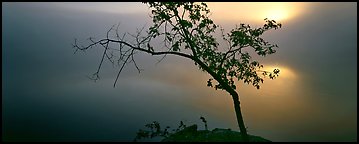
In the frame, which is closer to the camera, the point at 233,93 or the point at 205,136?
the point at 233,93

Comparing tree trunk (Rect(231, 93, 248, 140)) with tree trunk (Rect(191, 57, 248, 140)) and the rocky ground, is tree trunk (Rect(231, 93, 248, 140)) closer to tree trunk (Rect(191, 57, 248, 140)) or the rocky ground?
tree trunk (Rect(191, 57, 248, 140))

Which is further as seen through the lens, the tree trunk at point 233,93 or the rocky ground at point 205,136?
the rocky ground at point 205,136

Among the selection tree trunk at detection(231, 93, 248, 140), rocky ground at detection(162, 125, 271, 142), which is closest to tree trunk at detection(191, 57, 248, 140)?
tree trunk at detection(231, 93, 248, 140)

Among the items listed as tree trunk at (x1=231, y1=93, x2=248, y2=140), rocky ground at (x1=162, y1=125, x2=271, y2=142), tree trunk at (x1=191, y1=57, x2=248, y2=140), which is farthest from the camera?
rocky ground at (x1=162, y1=125, x2=271, y2=142)

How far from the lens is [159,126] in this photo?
73.0ft

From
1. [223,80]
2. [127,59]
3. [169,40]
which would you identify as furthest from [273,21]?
[127,59]

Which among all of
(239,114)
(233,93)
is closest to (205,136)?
(239,114)

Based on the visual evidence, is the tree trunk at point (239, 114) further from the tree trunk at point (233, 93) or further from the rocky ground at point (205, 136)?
the rocky ground at point (205, 136)

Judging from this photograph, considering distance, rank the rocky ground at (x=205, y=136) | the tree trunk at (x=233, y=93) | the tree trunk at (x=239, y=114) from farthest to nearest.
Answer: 1. the rocky ground at (x=205, y=136)
2. the tree trunk at (x=239, y=114)
3. the tree trunk at (x=233, y=93)

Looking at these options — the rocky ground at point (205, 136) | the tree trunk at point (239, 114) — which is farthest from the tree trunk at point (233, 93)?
the rocky ground at point (205, 136)

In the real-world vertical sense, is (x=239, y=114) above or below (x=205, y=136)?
above

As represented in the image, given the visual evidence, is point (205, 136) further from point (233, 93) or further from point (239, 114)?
point (233, 93)

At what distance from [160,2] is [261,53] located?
491cm

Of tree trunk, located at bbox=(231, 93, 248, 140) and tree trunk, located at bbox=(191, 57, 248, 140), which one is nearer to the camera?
tree trunk, located at bbox=(191, 57, 248, 140)
